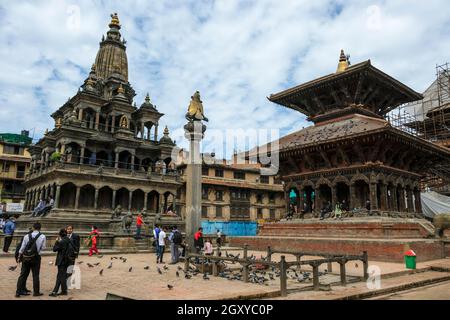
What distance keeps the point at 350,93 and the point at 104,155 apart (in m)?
32.8

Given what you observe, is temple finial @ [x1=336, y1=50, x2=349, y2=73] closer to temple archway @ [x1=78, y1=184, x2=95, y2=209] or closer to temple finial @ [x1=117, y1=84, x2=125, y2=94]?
temple archway @ [x1=78, y1=184, x2=95, y2=209]

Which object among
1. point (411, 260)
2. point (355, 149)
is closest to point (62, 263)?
point (411, 260)

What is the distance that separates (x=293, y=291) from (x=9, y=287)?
7811 mm

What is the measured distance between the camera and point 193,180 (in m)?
16.5

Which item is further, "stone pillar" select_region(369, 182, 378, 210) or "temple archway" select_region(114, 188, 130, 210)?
"temple archway" select_region(114, 188, 130, 210)

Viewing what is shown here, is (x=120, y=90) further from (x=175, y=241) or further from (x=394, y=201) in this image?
(x=394, y=201)

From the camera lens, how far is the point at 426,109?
44219mm

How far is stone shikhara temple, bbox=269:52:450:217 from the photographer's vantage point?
22781 mm

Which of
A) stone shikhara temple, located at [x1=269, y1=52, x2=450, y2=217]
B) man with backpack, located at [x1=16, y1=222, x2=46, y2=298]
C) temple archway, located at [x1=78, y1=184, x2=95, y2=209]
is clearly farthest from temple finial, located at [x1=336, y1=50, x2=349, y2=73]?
temple archway, located at [x1=78, y1=184, x2=95, y2=209]

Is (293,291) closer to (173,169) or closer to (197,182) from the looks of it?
(197,182)

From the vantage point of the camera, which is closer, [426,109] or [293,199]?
[293,199]

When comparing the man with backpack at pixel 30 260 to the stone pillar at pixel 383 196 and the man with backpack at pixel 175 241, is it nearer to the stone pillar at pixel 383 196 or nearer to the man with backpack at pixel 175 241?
the man with backpack at pixel 175 241

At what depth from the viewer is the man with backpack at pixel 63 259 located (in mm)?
8773
